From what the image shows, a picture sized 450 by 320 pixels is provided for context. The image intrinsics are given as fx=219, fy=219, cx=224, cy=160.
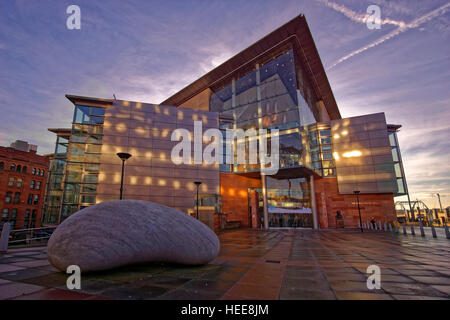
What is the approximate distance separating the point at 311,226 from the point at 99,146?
3075cm

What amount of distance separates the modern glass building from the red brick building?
115 feet

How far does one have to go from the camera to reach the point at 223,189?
33.5m

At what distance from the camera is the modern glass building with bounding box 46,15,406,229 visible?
27438 millimetres

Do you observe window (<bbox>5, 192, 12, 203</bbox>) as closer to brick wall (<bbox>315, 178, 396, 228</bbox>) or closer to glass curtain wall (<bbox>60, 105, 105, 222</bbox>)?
glass curtain wall (<bbox>60, 105, 105, 222</bbox>)

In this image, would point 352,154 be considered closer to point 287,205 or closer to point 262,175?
point 287,205

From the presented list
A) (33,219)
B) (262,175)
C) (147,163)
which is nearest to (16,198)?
(33,219)

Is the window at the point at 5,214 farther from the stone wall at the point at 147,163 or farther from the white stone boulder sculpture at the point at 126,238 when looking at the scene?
the white stone boulder sculpture at the point at 126,238

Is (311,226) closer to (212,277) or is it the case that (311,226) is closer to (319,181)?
(319,181)

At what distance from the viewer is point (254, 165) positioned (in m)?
32.6

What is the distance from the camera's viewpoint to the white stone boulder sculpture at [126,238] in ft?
16.8

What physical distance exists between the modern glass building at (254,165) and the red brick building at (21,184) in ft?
115

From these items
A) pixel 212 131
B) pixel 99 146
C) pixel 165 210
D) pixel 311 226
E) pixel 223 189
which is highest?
pixel 212 131
